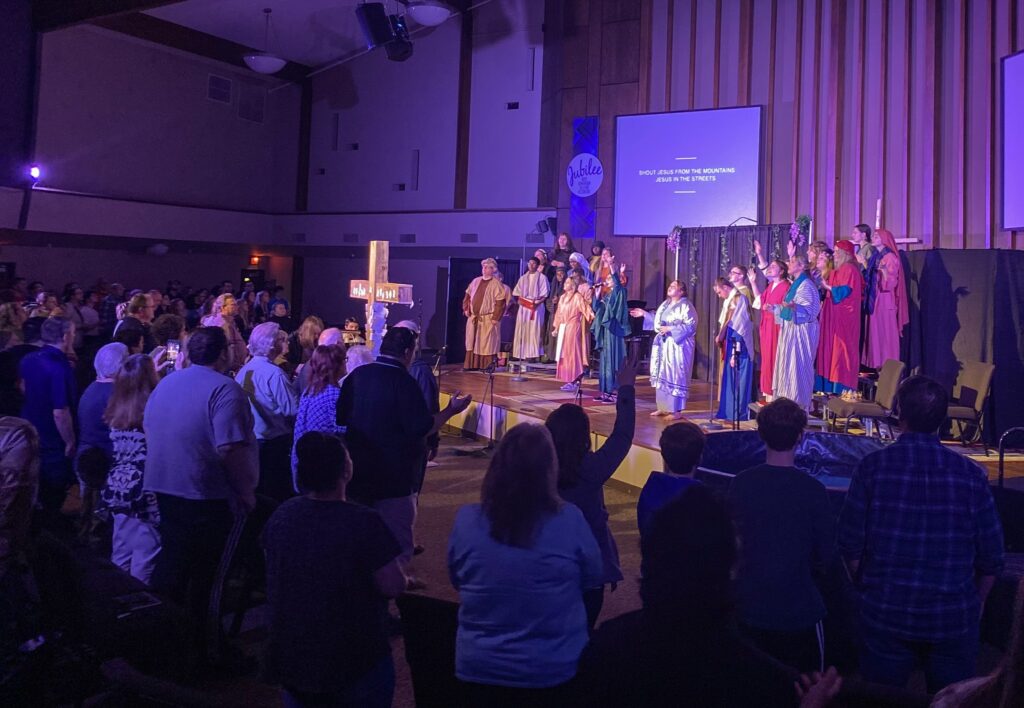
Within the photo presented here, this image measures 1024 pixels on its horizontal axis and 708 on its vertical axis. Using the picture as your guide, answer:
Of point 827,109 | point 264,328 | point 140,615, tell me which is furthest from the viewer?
point 827,109

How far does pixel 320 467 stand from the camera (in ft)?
7.59

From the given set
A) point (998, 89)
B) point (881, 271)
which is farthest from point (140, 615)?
point (998, 89)

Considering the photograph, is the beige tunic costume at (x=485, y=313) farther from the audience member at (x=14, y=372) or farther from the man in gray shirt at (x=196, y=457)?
the man in gray shirt at (x=196, y=457)

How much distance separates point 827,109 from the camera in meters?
10.8

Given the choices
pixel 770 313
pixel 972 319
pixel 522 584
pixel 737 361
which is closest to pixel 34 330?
pixel 522 584

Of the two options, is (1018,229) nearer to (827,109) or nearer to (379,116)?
(827,109)

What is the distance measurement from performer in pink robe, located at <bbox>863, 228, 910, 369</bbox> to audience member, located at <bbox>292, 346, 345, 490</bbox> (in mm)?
5953

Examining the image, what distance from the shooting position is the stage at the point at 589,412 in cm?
712

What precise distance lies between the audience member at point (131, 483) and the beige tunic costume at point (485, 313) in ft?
28.6

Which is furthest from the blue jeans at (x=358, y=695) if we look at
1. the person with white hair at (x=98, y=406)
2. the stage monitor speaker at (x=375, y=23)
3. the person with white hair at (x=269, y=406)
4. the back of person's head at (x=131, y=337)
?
the stage monitor speaker at (x=375, y=23)

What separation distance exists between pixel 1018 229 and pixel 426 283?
34.7ft

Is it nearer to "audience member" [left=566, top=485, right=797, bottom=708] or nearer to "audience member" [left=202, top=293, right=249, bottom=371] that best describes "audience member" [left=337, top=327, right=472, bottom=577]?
"audience member" [left=202, top=293, right=249, bottom=371]

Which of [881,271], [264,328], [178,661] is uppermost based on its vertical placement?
[881,271]

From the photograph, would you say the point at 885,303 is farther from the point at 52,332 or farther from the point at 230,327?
the point at 52,332
